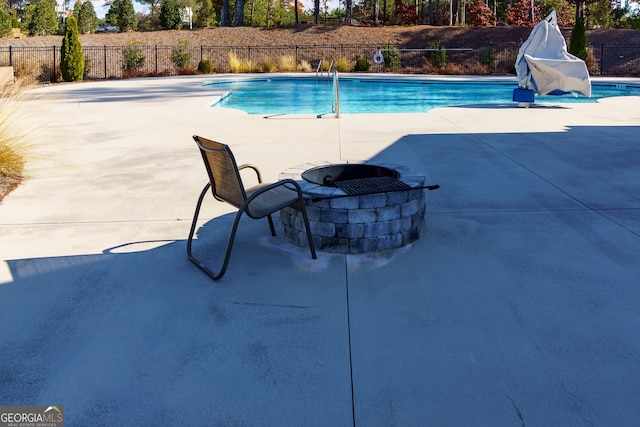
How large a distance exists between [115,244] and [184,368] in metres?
2.06

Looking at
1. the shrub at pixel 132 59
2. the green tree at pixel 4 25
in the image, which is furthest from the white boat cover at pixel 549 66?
the green tree at pixel 4 25

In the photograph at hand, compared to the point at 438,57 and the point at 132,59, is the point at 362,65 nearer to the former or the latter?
Answer: the point at 438,57

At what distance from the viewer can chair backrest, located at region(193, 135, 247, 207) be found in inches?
152

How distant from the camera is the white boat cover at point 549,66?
13797 mm

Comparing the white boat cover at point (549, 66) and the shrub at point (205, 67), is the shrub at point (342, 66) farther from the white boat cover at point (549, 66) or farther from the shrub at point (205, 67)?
the white boat cover at point (549, 66)

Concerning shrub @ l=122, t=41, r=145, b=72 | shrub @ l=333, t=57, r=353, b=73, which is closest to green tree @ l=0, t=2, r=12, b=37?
shrub @ l=122, t=41, r=145, b=72

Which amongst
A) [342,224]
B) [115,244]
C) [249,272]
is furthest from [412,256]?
[115,244]

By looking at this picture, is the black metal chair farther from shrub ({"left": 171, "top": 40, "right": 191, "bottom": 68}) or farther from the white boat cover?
shrub ({"left": 171, "top": 40, "right": 191, "bottom": 68})

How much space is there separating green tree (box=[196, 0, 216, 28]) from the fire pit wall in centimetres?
4497

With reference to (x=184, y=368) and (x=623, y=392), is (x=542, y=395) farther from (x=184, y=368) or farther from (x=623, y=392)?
(x=184, y=368)

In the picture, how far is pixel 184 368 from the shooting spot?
2.88 m

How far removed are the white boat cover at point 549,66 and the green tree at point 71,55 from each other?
53.3 feet

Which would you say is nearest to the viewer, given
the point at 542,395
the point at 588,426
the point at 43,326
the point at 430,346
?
the point at 588,426

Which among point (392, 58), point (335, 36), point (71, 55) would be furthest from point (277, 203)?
point (335, 36)
